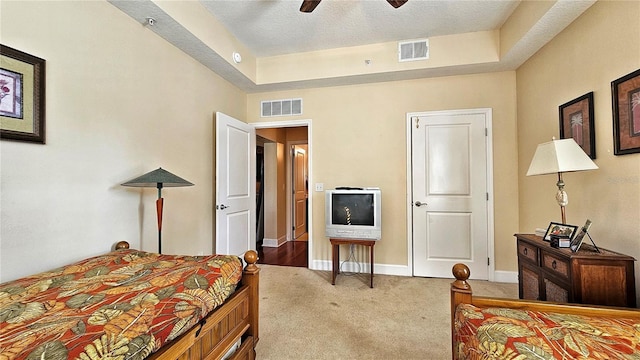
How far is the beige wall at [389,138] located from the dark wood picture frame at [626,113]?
4.63 ft

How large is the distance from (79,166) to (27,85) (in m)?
0.51

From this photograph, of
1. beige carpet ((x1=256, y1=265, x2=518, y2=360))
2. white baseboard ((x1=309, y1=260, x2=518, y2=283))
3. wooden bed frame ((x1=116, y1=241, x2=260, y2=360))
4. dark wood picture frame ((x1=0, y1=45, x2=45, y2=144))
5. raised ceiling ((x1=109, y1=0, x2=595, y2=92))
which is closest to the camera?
wooden bed frame ((x1=116, y1=241, x2=260, y2=360))

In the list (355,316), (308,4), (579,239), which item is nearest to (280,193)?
(355,316)

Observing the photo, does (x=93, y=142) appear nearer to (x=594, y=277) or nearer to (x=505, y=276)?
(x=594, y=277)

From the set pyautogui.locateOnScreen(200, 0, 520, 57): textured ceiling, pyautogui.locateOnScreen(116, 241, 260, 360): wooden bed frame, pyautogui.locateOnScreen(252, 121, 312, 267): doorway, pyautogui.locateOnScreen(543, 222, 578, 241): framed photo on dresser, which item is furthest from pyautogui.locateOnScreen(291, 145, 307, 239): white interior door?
pyautogui.locateOnScreen(543, 222, 578, 241): framed photo on dresser

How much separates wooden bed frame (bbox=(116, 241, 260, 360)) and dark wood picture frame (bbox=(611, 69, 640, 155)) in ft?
8.05

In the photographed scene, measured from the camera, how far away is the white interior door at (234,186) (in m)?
3.00

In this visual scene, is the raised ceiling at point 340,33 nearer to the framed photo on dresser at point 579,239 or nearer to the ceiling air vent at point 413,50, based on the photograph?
the ceiling air vent at point 413,50

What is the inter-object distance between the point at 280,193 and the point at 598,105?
14.7 feet

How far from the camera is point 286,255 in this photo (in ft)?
14.4

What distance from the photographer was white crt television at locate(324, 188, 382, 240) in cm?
299

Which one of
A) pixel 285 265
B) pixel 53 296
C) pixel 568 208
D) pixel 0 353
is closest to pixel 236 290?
pixel 53 296

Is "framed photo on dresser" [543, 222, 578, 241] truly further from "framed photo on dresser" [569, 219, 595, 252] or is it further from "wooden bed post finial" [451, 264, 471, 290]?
"wooden bed post finial" [451, 264, 471, 290]

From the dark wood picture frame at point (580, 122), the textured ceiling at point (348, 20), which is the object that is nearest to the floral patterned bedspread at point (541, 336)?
the dark wood picture frame at point (580, 122)
